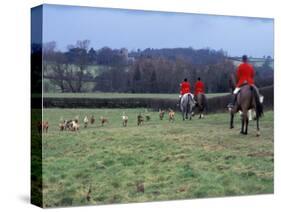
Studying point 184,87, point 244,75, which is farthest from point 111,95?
point 244,75

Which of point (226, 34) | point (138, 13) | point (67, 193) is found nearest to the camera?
point (67, 193)

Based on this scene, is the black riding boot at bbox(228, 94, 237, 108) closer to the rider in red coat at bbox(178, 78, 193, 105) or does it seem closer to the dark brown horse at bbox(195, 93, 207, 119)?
the dark brown horse at bbox(195, 93, 207, 119)

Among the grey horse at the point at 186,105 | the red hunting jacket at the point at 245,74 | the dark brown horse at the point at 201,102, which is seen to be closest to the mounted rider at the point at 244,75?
the red hunting jacket at the point at 245,74

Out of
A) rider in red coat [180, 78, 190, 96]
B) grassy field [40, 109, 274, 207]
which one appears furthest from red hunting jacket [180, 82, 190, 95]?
grassy field [40, 109, 274, 207]

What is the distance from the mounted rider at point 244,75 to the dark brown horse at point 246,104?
0.07m

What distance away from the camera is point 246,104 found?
17297 mm

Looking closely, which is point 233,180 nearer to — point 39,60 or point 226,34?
point 226,34

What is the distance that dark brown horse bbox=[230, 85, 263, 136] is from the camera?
17219 mm

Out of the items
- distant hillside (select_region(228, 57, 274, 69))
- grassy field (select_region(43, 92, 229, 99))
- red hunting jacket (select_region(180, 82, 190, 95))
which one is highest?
distant hillside (select_region(228, 57, 274, 69))

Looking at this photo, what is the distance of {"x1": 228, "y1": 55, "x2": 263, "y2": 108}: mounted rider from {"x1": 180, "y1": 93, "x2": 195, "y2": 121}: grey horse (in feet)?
3.50

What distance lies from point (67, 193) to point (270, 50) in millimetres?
6004

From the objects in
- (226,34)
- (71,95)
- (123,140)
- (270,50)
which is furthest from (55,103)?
(270,50)

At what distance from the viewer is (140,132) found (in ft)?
52.6

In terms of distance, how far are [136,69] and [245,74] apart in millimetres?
2734
